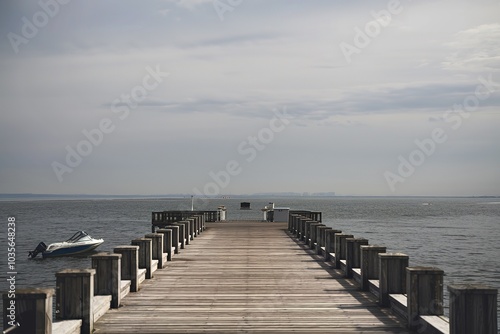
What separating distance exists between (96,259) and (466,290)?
6085 mm

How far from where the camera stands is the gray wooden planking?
962 cm

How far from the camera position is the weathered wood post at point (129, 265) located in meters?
12.6

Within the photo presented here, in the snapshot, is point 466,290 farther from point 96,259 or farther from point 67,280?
point 96,259

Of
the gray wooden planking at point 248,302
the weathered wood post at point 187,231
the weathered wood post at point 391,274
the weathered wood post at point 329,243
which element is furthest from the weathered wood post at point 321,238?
the weathered wood post at point 391,274

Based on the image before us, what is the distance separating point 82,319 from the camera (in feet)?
29.6

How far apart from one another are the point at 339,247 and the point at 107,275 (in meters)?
7.11

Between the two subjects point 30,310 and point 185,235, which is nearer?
point 30,310

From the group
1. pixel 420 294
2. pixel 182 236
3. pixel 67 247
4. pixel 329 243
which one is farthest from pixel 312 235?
pixel 67 247

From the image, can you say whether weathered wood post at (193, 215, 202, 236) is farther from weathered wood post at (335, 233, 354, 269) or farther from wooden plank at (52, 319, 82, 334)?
wooden plank at (52, 319, 82, 334)

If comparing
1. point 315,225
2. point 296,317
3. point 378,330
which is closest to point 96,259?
point 296,317

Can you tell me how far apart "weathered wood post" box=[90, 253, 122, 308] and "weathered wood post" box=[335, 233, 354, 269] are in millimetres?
6571

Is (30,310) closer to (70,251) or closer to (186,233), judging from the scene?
(186,233)

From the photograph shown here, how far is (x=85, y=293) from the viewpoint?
29.4ft

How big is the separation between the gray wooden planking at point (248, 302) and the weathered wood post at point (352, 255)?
0.93ft
